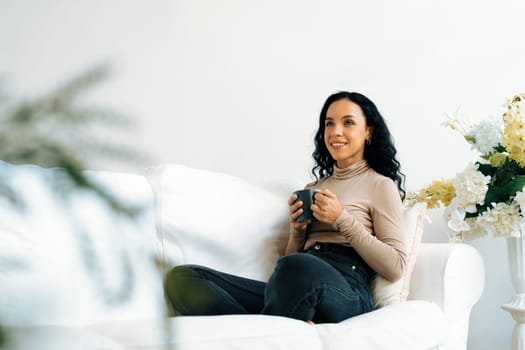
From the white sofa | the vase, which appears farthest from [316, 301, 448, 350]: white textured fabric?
the vase

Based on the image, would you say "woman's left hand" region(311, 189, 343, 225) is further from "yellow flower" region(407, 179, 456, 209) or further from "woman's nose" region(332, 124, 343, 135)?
"yellow flower" region(407, 179, 456, 209)

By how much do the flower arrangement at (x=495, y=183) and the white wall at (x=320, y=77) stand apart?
1.59 ft

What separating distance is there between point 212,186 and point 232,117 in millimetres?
561

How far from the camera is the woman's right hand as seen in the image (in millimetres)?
1941

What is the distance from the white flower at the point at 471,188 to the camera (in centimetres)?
201

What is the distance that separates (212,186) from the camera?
2064 millimetres

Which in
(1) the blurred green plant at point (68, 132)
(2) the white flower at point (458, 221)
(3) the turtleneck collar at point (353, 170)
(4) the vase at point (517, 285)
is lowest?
(4) the vase at point (517, 285)

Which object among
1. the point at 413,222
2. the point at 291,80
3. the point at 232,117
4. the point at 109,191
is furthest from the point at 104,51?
the point at 109,191

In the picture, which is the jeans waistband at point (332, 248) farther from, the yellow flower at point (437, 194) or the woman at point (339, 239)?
the yellow flower at point (437, 194)

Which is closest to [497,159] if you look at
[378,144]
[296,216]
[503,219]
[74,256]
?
[503,219]

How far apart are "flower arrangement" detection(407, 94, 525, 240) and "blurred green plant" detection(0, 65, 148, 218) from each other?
1937 millimetres

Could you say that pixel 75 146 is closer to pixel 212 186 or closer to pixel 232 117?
pixel 212 186

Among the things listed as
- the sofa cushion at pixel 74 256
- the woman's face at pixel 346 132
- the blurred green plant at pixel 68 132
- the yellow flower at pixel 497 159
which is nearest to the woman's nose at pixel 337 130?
the woman's face at pixel 346 132

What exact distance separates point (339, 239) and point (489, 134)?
2.01 feet
